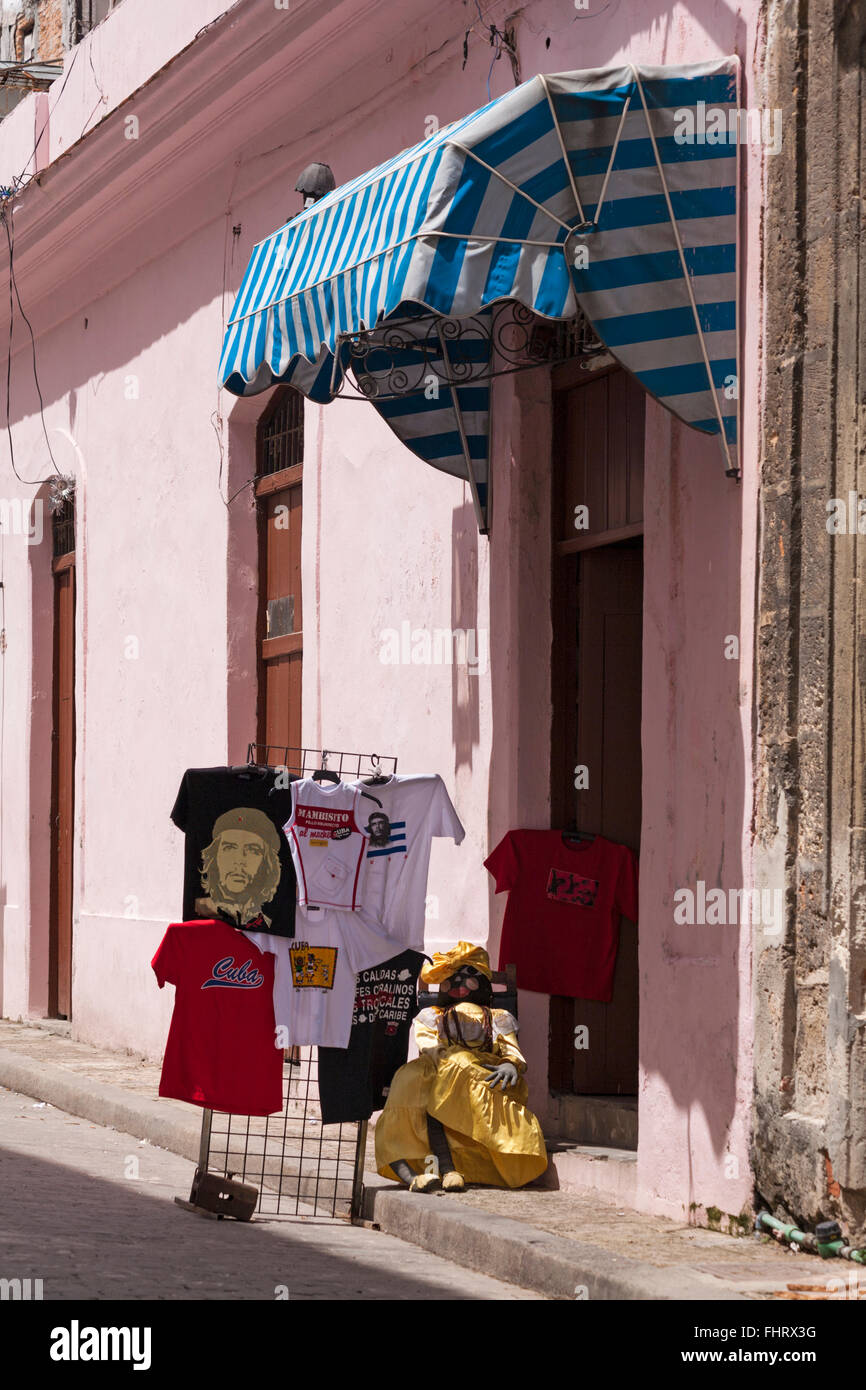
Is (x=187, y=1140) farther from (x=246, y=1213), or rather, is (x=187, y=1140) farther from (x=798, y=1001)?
(x=798, y=1001)

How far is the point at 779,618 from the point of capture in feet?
22.3

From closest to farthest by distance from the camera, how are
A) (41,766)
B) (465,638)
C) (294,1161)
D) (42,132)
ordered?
(294,1161), (465,638), (42,132), (41,766)

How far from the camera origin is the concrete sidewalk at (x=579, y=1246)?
592 centimetres

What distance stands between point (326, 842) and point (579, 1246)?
2034mm

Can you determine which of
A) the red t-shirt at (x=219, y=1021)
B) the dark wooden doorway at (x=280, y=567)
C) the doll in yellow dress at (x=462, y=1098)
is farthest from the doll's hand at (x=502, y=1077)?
the dark wooden doorway at (x=280, y=567)

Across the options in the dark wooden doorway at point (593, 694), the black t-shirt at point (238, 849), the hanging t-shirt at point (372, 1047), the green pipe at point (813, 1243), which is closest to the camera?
the green pipe at point (813, 1243)

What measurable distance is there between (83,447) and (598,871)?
7.18 meters

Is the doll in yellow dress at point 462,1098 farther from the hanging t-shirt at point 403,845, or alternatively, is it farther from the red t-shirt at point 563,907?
the red t-shirt at point 563,907

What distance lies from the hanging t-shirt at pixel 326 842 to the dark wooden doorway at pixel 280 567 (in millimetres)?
3235

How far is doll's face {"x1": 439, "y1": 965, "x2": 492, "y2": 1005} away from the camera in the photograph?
26.0 feet

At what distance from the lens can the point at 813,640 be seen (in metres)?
6.63

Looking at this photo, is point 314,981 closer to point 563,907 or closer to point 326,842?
point 326,842

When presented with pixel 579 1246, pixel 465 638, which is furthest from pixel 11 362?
pixel 579 1246

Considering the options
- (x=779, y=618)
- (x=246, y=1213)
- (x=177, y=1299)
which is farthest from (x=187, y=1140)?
(x=779, y=618)
